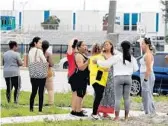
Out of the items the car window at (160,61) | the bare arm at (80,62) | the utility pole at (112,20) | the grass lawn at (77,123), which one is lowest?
the grass lawn at (77,123)

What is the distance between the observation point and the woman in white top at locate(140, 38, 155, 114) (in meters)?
13.2

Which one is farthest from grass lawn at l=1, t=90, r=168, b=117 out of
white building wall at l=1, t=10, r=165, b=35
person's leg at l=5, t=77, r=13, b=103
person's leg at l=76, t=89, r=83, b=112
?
white building wall at l=1, t=10, r=165, b=35

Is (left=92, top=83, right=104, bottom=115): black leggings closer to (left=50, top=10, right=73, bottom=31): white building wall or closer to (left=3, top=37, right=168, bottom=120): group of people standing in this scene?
(left=3, top=37, right=168, bottom=120): group of people standing

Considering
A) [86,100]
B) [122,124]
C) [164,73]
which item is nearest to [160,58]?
[164,73]

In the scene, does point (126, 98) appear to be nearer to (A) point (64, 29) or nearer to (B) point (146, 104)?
(B) point (146, 104)

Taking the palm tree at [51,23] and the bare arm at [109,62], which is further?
the palm tree at [51,23]

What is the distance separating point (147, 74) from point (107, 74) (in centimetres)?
98

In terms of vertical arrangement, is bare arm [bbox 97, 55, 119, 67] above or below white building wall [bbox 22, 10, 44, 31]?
below

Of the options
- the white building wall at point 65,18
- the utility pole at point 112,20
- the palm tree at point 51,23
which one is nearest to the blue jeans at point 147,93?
the utility pole at point 112,20

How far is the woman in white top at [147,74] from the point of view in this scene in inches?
521

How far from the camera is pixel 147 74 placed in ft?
43.6

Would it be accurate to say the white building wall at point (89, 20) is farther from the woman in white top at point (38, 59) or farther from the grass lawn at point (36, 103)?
the woman in white top at point (38, 59)

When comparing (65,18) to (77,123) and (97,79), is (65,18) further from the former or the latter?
(77,123)

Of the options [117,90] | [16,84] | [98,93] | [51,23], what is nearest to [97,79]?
[98,93]
